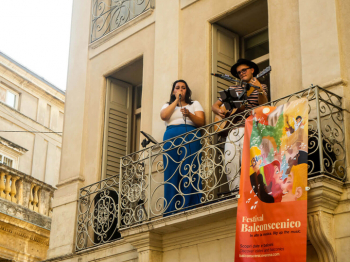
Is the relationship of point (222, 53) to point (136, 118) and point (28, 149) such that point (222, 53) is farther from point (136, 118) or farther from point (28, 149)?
point (28, 149)

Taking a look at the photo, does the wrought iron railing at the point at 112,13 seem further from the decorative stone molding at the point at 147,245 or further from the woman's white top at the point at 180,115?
the decorative stone molding at the point at 147,245

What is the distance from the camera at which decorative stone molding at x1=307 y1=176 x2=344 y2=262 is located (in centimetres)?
678

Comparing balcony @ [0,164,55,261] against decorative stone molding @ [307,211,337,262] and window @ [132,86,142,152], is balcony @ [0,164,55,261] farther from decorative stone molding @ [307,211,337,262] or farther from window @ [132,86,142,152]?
decorative stone molding @ [307,211,337,262]

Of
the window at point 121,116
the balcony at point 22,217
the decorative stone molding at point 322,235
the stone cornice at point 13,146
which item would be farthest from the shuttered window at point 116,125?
Result: the stone cornice at point 13,146

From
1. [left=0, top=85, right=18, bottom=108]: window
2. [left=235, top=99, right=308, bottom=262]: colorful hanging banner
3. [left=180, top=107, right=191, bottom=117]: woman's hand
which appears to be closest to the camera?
[left=235, top=99, right=308, bottom=262]: colorful hanging banner

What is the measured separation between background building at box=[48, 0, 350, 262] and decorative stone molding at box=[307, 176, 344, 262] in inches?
0.5

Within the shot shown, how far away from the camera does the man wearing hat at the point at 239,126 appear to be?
7954 millimetres

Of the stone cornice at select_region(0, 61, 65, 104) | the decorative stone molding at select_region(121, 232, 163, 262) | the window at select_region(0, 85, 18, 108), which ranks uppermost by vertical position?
the stone cornice at select_region(0, 61, 65, 104)

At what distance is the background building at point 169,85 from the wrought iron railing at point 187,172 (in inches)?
1.9

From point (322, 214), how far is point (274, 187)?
23.0 inches

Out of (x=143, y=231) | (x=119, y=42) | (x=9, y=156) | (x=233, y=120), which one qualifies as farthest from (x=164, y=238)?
(x=9, y=156)

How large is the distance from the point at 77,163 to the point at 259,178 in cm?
479

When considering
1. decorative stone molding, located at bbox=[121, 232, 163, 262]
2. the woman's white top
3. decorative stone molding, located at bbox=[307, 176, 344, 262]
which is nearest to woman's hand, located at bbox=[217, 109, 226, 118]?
the woman's white top

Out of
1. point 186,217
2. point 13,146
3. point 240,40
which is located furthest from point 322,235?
point 13,146
